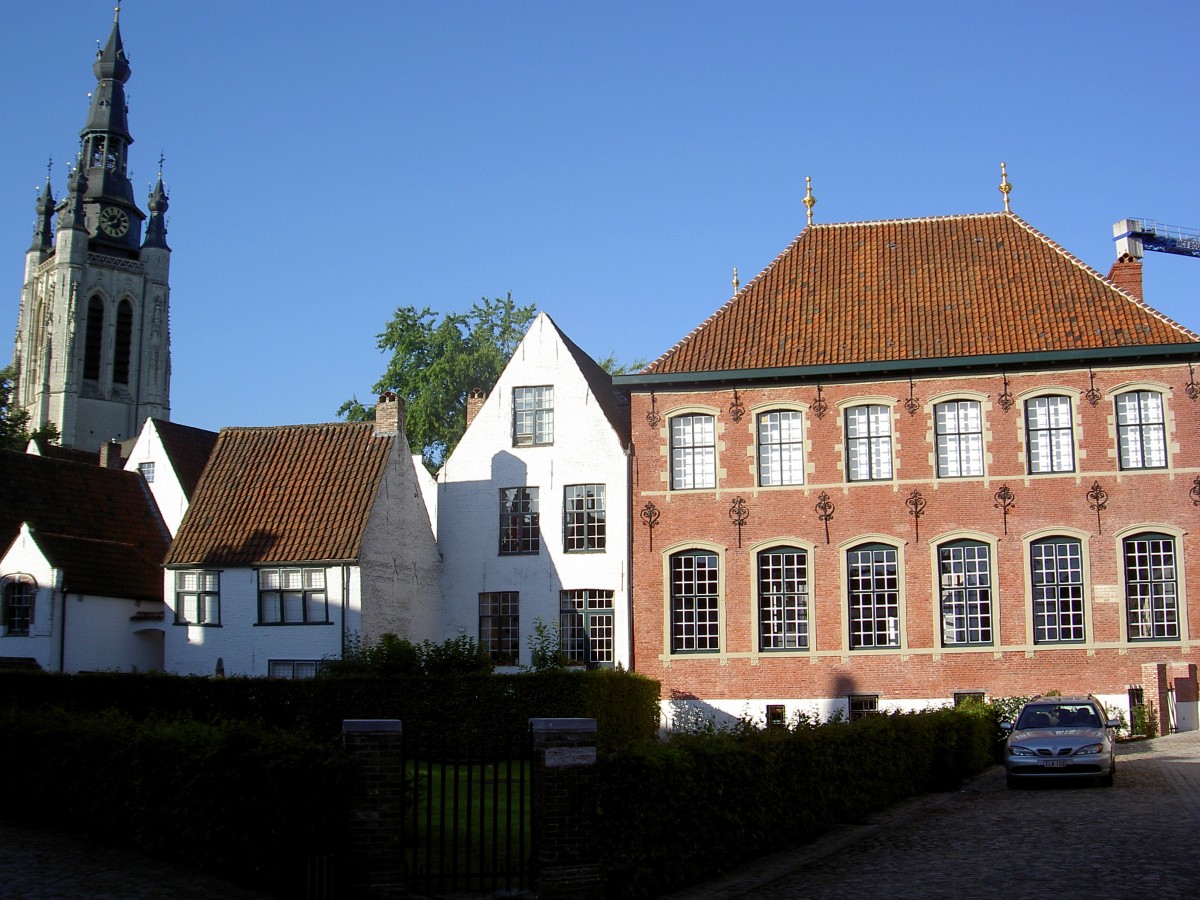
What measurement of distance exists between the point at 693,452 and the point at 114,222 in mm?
76786

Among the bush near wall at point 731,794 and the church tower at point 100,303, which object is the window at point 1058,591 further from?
the church tower at point 100,303

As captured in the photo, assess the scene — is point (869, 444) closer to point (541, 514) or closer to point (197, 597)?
point (541, 514)

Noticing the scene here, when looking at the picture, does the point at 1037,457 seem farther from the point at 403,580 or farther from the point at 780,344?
the point at 403,580

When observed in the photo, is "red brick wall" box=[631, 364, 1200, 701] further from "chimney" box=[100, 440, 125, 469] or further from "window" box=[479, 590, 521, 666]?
"chimney" box=[100, 440, 125, 469]

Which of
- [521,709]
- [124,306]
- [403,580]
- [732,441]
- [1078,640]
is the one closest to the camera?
[521,709]

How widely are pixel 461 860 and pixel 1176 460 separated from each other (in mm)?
21976

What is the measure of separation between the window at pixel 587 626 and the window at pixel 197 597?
29.5ft

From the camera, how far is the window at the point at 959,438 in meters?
30.5

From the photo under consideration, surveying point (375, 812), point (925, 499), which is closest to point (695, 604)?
point (925, 499)

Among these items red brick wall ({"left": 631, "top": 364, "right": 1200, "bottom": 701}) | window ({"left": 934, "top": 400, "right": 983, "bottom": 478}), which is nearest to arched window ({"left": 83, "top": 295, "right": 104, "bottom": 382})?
red brick wall ({"left": 631, "top": 364, "right": 1200, "bottom": 701})

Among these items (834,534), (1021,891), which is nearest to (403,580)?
(834,534)

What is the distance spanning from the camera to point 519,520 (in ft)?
112

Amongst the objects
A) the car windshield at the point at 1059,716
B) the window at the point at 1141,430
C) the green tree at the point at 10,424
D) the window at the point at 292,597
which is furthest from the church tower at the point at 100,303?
the car windshield at the point at 1059,716

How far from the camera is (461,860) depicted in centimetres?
1330
